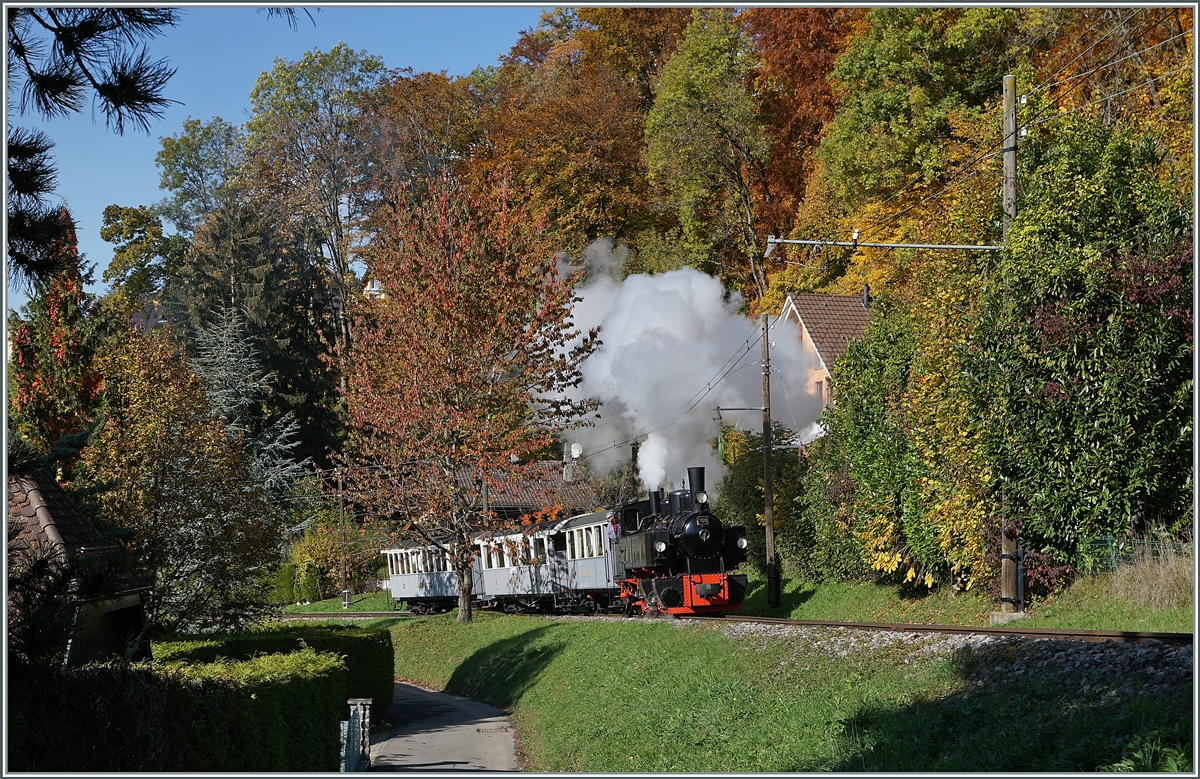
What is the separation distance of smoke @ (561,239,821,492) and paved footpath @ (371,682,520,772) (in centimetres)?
1277

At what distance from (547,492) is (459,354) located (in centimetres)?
387

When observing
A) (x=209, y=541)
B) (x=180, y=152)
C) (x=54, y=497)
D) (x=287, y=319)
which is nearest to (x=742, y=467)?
(x=209, y=541)

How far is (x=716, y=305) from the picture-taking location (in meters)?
36.0

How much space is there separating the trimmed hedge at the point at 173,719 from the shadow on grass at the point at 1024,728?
4.92 m

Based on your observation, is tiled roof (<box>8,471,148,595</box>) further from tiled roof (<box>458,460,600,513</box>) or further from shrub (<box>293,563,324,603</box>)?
shrub (<box>293,563,324,603</box>)

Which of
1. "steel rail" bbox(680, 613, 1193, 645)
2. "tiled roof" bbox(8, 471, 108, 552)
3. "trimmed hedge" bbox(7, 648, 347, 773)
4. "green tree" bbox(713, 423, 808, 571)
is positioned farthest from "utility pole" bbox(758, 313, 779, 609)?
"tiled roof" bbox(8, 471, 108, 552)

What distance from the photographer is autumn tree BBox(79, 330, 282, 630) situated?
16.9 m

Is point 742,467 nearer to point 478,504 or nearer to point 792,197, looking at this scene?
point 478,504

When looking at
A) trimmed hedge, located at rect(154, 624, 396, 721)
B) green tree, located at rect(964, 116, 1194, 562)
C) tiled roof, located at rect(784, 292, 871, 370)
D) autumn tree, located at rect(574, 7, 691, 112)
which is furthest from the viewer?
autumn tree, located at rect(574, 7, 691, 112)

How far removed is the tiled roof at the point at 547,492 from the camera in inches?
979

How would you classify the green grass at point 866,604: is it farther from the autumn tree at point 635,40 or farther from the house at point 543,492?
the autumn tree at point 635,40

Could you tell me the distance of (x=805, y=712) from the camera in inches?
390

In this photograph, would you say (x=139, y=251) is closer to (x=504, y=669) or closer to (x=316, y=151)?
(x=316, y=151)

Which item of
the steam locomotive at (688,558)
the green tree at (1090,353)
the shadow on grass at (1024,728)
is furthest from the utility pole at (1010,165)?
the steam locomotive at (688,558)
